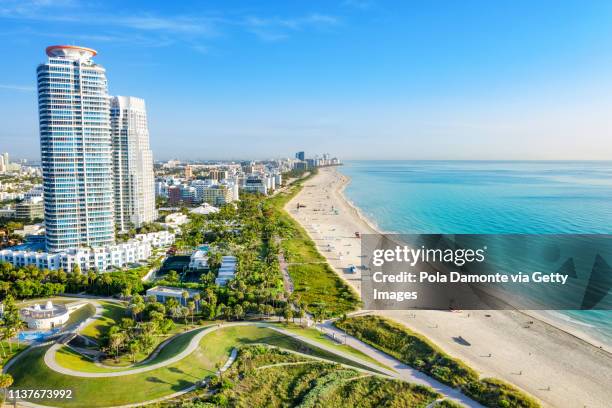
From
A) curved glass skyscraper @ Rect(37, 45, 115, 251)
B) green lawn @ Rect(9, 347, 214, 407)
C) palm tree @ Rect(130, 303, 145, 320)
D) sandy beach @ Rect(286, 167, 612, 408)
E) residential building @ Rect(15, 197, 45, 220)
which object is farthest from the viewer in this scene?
residential building @ Rect(15, 197, 45, 220)

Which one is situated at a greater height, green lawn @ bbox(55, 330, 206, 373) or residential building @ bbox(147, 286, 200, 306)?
residential building @ bbox(147, 286, 200, 306)

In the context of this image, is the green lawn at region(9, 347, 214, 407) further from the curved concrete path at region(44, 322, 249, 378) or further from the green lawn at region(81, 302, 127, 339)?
the green lawn at region(81, 302, 127, 339)

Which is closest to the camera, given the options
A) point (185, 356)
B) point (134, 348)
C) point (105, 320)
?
point (185, 356)

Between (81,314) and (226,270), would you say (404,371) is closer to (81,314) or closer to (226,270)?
(226,270)

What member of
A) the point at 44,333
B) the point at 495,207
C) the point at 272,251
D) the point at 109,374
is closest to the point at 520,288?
the point at 272,251

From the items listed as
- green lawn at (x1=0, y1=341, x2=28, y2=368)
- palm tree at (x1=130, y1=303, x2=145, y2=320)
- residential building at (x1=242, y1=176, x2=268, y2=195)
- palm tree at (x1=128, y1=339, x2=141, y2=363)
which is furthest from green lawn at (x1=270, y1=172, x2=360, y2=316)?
residential building at (x1=242, y1=176, x2=268, y2=195)

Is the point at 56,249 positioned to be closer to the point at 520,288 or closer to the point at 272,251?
the point at 272,251

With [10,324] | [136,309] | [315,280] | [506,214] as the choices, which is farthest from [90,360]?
[506,214]
